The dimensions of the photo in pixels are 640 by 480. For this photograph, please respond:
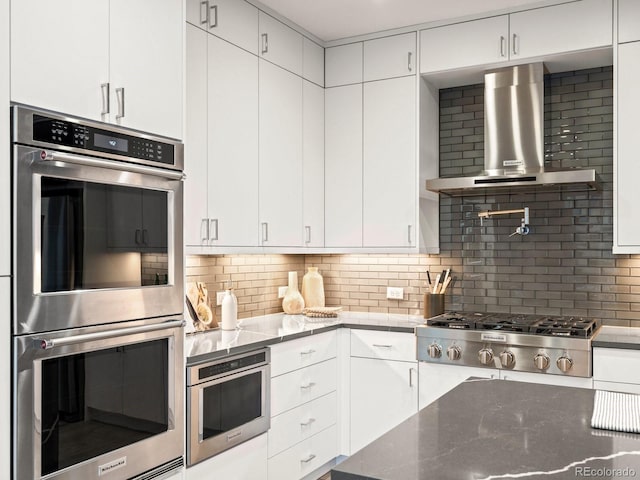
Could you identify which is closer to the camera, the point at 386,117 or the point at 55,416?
the point at 55,416

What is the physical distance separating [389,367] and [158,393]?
1.79 metres

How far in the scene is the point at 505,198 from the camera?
4180 mm

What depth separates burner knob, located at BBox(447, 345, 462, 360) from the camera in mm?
3641

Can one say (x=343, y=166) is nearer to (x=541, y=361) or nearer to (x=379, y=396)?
(x=379, y=396)

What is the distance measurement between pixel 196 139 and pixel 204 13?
2.23ft

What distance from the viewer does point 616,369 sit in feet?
10.7

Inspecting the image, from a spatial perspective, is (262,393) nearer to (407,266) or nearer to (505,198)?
(407,266)

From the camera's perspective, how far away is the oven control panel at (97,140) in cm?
202

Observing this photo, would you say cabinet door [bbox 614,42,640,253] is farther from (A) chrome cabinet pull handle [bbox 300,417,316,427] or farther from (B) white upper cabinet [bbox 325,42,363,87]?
(A) chrome cabinet pull handle [bbox 300,417,316,427]

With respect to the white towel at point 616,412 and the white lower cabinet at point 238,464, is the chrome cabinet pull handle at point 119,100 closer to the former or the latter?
the white lower cabinet at point 238,464

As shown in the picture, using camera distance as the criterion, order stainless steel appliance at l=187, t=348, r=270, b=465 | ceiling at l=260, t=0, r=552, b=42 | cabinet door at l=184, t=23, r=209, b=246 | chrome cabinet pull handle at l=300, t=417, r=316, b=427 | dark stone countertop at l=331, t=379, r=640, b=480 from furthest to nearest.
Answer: ceiling at l=260, t=0, r=552, b=42 → chrome cabinet pull handle at l=300, t=417, r=316, b=427 → cabinet door at l=184, t=23, r=209, b=246 → stainless steel appliance at l=187, t=348, r=270, b=465 → dark stone countertop at l=331, t=379, r=640, b=480

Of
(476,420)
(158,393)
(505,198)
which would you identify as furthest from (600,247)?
(158,393)

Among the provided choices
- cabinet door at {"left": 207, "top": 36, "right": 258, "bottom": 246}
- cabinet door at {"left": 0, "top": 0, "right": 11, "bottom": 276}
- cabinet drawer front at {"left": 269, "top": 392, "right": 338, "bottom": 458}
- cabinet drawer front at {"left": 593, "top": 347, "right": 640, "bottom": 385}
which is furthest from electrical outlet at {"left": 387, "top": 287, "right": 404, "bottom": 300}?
cabinet door at {"left": 0, "top": 0, "right": 11, "bottom": 276}

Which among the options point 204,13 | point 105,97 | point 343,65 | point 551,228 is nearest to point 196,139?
point 204,13
